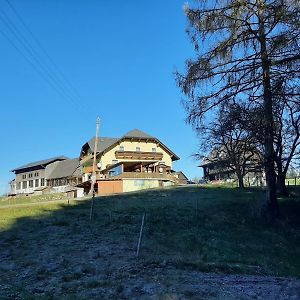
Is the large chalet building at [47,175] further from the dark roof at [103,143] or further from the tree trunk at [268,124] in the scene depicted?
the tree trunk at [268,124]

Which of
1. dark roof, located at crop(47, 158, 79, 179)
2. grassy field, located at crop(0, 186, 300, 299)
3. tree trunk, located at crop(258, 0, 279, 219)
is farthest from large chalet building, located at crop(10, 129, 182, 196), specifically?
tree trunk, located at crop(258, 0, 279, 219)

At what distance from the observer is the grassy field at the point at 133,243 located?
39.1 feet

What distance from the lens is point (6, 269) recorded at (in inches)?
476

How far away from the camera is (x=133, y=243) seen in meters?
16.1

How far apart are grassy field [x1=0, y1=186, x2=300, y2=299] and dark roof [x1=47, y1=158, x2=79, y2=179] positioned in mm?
67099

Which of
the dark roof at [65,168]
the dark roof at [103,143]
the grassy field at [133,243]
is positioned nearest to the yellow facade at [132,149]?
the dark roof at [103,143]

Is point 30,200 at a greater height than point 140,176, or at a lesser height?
lesser

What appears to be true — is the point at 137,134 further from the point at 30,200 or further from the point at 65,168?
the point at 30,200

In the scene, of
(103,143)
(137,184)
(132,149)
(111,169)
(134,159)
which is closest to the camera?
(137,184)

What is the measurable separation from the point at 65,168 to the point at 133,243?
83.4 metres

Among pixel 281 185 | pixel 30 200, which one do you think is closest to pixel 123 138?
pixel 30 200

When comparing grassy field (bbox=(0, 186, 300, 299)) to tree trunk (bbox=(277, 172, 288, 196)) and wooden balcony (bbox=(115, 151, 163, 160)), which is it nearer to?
tree trunk (bbox=(277, 172, 288, 196))

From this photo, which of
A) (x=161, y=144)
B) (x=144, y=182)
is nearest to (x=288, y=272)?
(x=144, y=182)

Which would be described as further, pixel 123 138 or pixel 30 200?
pixel 123 138
